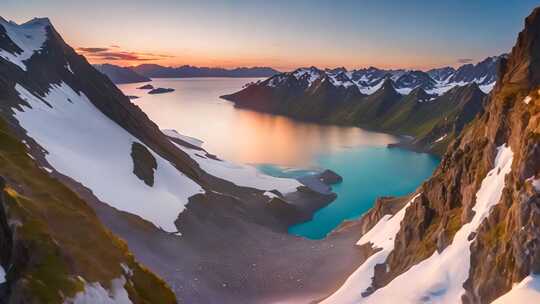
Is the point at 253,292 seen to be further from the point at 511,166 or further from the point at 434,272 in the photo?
the point at 511,166

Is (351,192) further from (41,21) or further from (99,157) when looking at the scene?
(41,21)

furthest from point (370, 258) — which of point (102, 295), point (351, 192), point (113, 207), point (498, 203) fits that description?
point (351, 192)

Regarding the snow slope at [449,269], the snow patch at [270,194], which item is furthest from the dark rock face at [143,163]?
the snow slope at [449,269]

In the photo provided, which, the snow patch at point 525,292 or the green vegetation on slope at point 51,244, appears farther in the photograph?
the snow patch at point 525,292

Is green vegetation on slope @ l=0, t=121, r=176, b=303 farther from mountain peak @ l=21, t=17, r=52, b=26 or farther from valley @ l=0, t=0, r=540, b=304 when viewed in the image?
mountain peak @ l=21, t=17, r=52, b=26

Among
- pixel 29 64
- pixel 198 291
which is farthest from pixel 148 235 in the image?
pixel 29 64

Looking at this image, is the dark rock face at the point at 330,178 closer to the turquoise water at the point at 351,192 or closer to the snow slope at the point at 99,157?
the turquoise water at the point at 351,192

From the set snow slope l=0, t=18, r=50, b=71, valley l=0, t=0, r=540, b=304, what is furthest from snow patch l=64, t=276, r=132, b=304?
snow slope l=0, t=18, r=50, b=71
